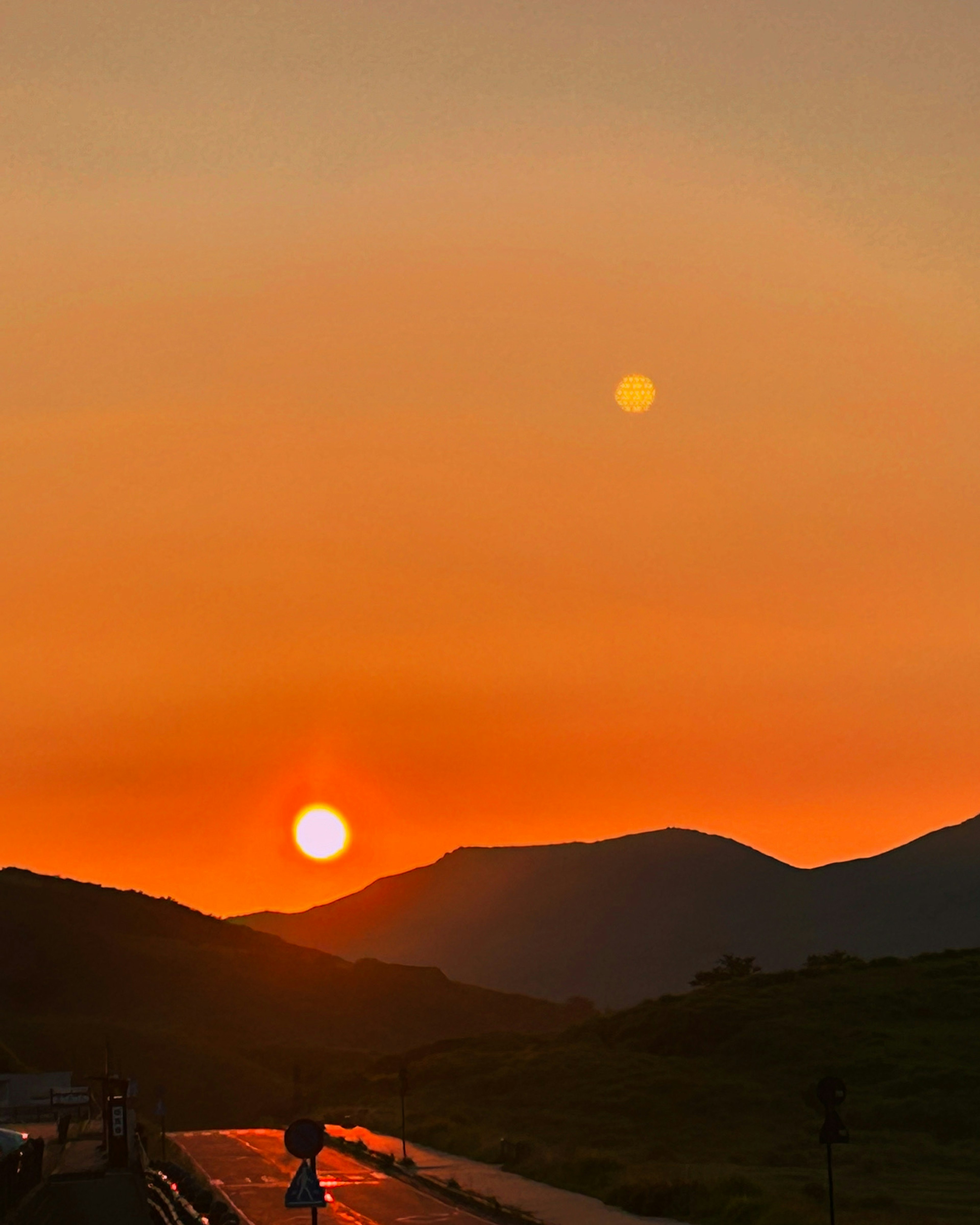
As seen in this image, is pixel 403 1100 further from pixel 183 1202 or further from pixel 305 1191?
pixel 305 1191

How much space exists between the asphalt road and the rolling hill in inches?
2738

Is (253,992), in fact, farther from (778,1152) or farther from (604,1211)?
(604,1211)

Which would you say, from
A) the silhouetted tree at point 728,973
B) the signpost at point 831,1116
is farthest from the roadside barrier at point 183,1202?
the silhouetted tree at point 728,973

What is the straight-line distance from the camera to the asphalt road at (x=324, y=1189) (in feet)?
132

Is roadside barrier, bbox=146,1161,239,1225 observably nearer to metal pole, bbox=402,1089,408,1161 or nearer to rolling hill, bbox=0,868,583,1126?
metal pole, bbox=402,1089,408,1161

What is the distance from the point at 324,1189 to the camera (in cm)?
4012

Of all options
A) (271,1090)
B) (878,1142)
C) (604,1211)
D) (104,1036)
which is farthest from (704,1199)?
(104,1036)

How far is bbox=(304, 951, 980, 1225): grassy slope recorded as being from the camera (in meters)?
44.7

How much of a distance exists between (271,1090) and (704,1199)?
9617 cm

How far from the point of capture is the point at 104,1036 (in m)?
148

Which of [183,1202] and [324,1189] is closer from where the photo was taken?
[324,1189]

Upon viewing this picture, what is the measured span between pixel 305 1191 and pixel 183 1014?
505ft

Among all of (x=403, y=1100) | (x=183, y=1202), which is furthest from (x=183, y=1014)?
(x=183, y=1202)

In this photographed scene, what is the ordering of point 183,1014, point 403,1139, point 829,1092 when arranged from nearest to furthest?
1. point 829,1092
2. point 403,1139
3. point 183,1014
